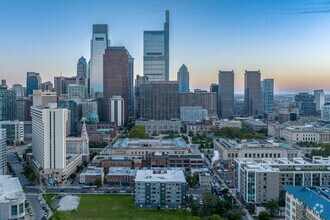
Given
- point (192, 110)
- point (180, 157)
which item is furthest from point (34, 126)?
point (192, 110)

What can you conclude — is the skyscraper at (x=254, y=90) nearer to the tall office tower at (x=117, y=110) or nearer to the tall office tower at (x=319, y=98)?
the tall office tower at (x=319, y=98)

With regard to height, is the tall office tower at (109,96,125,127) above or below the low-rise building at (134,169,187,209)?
above

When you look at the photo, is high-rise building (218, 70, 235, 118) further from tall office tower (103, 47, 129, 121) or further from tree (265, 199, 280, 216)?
Result: tree (265, 199, 280, 216)

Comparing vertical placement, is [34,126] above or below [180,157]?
above

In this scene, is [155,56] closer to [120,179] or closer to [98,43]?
[98,43]

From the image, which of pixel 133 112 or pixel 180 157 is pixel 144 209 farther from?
pixel 133 112

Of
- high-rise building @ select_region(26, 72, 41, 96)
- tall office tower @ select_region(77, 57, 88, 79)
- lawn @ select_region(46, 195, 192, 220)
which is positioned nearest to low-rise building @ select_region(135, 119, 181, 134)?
high-rise building @ select_region(26, 72, 41, 96)
